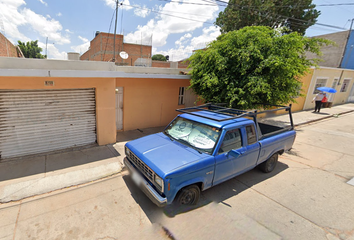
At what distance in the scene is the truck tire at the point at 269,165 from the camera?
519cm

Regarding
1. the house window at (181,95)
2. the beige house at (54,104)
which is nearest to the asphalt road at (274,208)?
the beige house at (54,104)

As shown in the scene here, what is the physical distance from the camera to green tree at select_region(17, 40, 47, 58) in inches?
1419

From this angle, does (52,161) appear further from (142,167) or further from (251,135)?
(251,135)

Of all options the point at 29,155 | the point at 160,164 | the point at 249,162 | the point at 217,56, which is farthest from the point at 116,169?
the point at 217,56

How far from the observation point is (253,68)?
6840mm

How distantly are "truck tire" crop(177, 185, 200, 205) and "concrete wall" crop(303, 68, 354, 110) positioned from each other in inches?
623

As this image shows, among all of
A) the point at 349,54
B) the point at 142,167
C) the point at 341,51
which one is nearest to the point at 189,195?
the point at 142,167

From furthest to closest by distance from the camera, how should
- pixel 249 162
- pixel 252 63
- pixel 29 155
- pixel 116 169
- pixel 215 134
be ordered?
pixel 252 63
pixel 29 155
pixel 116 169
pixel 249 162
pixel 215 134

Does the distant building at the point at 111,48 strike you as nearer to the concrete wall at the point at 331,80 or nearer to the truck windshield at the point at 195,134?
the concrete wall at the point at 331,80

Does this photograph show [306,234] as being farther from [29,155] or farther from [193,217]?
[29,155]

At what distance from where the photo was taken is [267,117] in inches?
243

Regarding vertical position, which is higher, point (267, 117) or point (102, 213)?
point (267, 117)

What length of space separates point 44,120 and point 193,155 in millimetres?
4875

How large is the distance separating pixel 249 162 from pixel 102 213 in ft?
11.3
